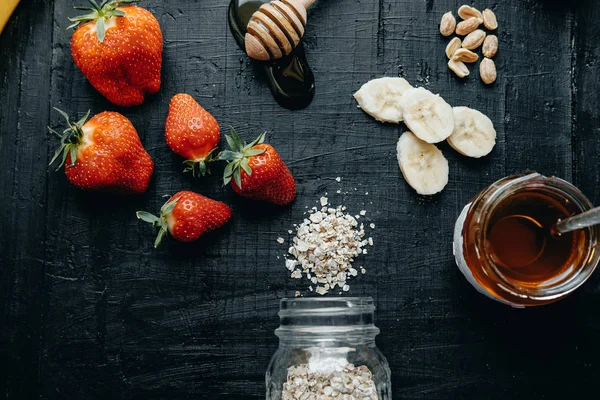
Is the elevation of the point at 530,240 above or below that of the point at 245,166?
below

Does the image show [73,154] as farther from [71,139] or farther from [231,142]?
[231,142]

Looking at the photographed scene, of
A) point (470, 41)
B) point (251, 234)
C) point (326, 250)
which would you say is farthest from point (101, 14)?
point (470, 41)

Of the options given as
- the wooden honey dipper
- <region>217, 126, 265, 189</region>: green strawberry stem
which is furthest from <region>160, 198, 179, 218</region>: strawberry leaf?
the wooden honey dipper

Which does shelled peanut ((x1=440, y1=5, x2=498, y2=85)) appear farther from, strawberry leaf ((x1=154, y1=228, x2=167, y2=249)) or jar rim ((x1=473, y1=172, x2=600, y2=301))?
strawberry leaf ((x1=154, y1=228, x2=167, y2=249))

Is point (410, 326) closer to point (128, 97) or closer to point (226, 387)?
point (226, 387)

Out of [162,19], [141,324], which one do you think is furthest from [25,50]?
[141,324]

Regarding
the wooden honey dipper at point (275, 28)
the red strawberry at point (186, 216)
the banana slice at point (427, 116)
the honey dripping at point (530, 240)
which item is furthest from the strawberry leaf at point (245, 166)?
the honey dripping at point (530, 240)

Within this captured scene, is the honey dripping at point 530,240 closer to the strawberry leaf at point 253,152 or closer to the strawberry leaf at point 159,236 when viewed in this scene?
the strawberry leaf at point 253,152
